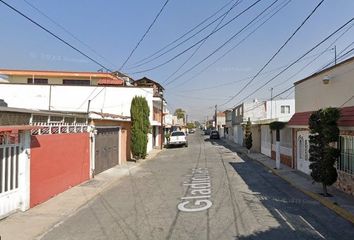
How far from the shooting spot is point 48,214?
11.5 m

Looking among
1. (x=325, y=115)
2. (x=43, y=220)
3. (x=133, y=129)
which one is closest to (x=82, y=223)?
(x=43, y=220)

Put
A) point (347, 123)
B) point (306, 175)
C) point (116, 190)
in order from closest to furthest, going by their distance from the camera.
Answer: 1. point (347, 123)
2. point (116, 190)
3. point (306, 175)

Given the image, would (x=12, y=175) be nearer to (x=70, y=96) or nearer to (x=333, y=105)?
(x=333, y=105)

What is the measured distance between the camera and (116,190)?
16.4 meters

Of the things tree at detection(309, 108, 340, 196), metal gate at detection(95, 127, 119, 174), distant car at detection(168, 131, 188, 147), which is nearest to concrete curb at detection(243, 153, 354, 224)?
tree at detection(309, 108, 340, 196)

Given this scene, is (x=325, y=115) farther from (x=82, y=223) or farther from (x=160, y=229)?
(x=82, y=223)

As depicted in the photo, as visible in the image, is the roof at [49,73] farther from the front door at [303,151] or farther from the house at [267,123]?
the front door at [303,151]

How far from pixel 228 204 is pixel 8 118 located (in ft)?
21.6

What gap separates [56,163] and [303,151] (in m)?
12.2

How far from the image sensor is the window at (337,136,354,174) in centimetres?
1457

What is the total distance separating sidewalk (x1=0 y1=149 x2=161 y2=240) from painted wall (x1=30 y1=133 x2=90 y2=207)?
0.30m

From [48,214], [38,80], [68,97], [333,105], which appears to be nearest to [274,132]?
[333,105]

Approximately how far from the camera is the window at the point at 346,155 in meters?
14.6

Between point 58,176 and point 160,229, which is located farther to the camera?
point 58,176
